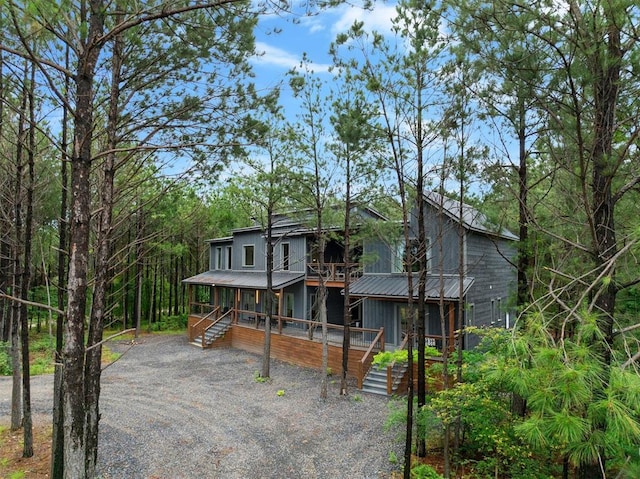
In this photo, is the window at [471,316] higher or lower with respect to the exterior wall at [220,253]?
lower

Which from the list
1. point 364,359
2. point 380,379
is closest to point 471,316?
point 380,379

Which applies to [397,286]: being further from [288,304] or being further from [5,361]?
[5,361]

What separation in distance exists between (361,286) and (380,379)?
3.96 metres

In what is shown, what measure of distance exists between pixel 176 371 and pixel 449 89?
14.2 meters

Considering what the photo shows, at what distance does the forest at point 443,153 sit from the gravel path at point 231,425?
1547mm

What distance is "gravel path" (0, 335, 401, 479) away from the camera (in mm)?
7832

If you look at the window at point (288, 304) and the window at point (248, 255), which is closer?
the window at point (288, 304)

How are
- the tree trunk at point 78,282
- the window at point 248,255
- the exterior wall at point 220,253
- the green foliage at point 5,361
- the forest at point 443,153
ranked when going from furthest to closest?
the exterior wall at point 220,253
the window at point 248,255
the green foliage at point 5,361
the tree trunk at point 78,282
the forest at point 443,153

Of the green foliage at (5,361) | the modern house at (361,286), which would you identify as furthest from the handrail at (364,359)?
the green foliage at (5,361)

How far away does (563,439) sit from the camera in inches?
88.9

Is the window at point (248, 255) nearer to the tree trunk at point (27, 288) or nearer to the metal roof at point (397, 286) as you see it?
the metal roof at point (397, 286)

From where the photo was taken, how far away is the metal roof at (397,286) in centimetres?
1295

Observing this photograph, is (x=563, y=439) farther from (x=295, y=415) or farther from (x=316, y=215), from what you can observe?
(x=316, y=215)

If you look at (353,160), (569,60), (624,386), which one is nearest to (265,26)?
(569,60)
